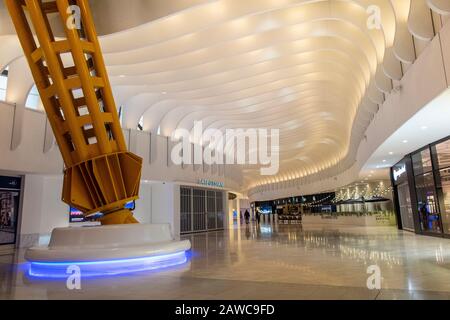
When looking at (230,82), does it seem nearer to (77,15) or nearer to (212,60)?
(212,60)

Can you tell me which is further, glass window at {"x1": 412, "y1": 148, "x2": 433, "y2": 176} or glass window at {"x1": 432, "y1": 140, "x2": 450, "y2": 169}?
glass window at {"x1": 412, "y1": 148, "x2": 433, "y2": 176}

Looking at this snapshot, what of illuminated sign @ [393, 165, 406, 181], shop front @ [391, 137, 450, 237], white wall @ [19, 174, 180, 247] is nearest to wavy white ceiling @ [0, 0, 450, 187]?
shop front @ [391, 137, 450, 237]

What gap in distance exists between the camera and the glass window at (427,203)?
1435 cm

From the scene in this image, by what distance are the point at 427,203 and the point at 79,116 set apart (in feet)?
48.2

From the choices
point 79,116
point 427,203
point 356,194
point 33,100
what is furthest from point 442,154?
point 356,194

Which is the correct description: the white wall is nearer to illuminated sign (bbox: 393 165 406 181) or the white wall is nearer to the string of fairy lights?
illuminated sign (bbox: 393 165 406 181)

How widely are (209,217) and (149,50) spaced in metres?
14.6

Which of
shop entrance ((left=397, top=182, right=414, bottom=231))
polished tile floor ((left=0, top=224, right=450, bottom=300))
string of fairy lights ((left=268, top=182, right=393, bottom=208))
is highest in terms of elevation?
string of fairy lights ((left=268, top=182, right=393, bottom=208))

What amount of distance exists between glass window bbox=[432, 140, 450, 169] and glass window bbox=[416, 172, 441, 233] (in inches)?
38.4

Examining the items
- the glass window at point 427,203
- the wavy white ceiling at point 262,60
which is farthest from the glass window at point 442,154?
the wavy white ceiling at point 262,60

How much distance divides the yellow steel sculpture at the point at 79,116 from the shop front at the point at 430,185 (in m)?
11.6

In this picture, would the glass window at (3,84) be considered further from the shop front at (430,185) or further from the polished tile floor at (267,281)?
the shop front at (430,185)

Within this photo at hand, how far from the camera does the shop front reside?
13.3 metres

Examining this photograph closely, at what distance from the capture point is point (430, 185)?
579 inches
